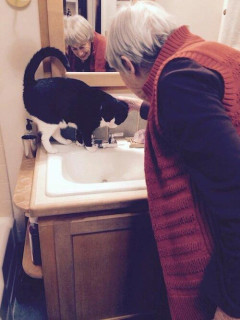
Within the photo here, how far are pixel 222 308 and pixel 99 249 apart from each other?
426 millimetres

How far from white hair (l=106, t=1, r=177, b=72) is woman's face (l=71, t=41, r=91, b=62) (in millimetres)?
476

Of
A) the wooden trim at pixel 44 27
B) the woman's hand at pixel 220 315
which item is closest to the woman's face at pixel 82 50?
the wooden trim at pixel 44 27

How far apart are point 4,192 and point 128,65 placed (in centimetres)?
102

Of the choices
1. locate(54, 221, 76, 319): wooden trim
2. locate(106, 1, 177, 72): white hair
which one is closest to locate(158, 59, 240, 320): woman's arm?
locate(106, 1, 177, 72): white hair

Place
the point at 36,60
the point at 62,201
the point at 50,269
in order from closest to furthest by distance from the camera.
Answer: the point at 62,201, the point at 50,269, the point at 36,60

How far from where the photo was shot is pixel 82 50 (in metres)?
1.10

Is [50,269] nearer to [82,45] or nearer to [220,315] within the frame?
[220,315]

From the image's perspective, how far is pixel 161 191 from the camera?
681 mm

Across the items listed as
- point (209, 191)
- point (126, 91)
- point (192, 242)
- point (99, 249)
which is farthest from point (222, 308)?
point (126, 91)

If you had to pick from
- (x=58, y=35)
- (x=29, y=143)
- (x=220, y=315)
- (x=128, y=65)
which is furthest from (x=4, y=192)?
(x=220, y=315)

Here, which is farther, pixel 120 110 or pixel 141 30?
pixel 120 110

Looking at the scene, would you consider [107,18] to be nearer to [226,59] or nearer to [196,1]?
[196,1]

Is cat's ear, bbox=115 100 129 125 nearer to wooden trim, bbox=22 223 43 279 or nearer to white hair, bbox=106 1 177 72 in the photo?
white hair, bbox=106 1 177 72

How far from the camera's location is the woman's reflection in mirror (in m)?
1.07
